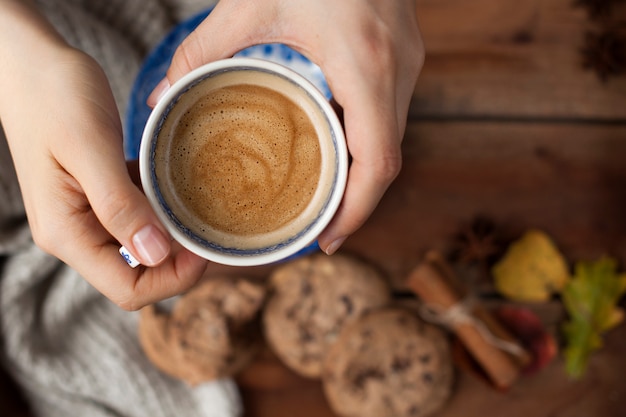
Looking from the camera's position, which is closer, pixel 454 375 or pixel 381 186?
pixel 381 186

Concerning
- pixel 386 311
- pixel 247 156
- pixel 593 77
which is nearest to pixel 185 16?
pixel 247 156

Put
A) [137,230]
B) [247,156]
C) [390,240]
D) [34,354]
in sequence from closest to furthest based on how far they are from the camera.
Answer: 1. [137,230]
2. [247,156]
3. [34,354]
4. [390,240]

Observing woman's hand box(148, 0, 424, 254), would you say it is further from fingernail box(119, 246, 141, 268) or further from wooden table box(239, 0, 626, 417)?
wooden table box(239, 0, 626, 417)

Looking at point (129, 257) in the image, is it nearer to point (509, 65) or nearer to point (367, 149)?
point (367, 149)

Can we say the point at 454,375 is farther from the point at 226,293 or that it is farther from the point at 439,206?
the point at 226,293

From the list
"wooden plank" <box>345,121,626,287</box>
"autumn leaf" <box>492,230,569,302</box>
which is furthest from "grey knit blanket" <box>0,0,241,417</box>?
"autumn leaf" <box>492,230,569,302</box>

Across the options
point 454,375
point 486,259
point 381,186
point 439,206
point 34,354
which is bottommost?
point 454,375

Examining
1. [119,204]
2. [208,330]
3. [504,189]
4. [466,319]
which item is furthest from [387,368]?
[119,204]
